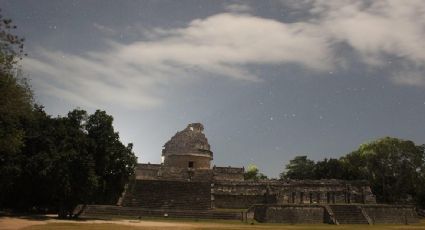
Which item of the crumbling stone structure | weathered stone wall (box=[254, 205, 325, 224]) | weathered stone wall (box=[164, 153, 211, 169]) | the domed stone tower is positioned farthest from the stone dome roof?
weathered stone wall (box=[254, 205, 325, 224])

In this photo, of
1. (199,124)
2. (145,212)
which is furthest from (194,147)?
(145,212)

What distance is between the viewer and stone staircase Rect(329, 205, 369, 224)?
33.2m

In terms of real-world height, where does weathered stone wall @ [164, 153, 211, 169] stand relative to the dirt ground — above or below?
above

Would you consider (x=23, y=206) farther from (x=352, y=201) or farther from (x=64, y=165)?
(x=352, y=201)

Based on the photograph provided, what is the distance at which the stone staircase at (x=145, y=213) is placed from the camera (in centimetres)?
3291

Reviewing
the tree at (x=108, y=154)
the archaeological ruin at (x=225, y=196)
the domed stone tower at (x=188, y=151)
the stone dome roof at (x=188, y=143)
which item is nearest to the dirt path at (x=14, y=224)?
the tree at (x=108, y=154)

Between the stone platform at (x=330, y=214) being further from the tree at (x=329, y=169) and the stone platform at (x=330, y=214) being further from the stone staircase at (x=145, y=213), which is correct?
the tree at (x=329, y=169)

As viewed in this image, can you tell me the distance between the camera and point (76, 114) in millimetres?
33594

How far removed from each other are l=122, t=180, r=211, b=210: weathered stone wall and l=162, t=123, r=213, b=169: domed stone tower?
30.9 feet

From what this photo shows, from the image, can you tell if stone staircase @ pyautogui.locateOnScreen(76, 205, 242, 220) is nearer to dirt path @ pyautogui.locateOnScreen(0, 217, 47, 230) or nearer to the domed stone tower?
dirt path @ pyautogui.locateOnScreen(0, 217, 47, 230)

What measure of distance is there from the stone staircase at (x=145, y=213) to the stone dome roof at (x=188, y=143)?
17113 mm

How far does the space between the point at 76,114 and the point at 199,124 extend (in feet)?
76.6

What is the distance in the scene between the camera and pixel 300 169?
217 feet

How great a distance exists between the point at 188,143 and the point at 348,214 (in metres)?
22.9
